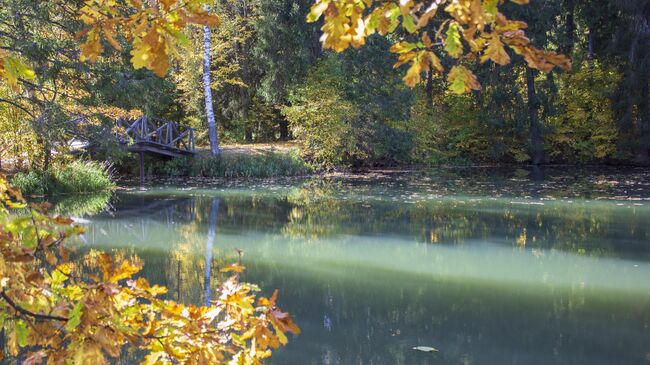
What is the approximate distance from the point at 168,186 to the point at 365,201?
6.30m

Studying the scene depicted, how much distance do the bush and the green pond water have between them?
938 mm

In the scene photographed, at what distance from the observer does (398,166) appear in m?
24.4

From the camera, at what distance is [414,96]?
23656mm

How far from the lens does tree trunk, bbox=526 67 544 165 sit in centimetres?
→ 2370

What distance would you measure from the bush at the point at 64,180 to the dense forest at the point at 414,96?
485 centimetres

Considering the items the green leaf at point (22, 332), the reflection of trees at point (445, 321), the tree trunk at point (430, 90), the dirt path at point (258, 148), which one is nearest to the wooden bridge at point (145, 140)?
the dirt path at point (258, 148)

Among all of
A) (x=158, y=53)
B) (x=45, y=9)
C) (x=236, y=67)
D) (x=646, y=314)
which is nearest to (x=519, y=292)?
(x=646, y=314)

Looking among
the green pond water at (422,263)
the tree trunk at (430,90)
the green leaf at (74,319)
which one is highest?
the tree trunk at (430,90)

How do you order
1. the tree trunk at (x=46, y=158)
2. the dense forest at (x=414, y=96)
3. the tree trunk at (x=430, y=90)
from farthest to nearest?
the tree trunk at (x=430, y=90)
the dense forest at (x=414, y=96)
the tree trunk at (x=46, y=158)

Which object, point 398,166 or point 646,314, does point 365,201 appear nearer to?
point 646,314

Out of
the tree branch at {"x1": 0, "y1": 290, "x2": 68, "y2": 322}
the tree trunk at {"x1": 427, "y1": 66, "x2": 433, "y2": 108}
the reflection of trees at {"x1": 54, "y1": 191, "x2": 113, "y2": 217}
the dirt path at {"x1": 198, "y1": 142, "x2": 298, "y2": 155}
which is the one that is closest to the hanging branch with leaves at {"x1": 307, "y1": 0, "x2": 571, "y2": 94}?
the tree branch at {"x1": 0, "y1": 290, "x2": 68, "y2": 322}

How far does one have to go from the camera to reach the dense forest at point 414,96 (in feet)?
73.3

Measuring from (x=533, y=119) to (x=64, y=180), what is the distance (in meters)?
16.9

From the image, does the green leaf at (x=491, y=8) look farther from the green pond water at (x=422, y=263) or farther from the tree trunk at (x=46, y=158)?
the tree trunk at (x=46, y=158)
